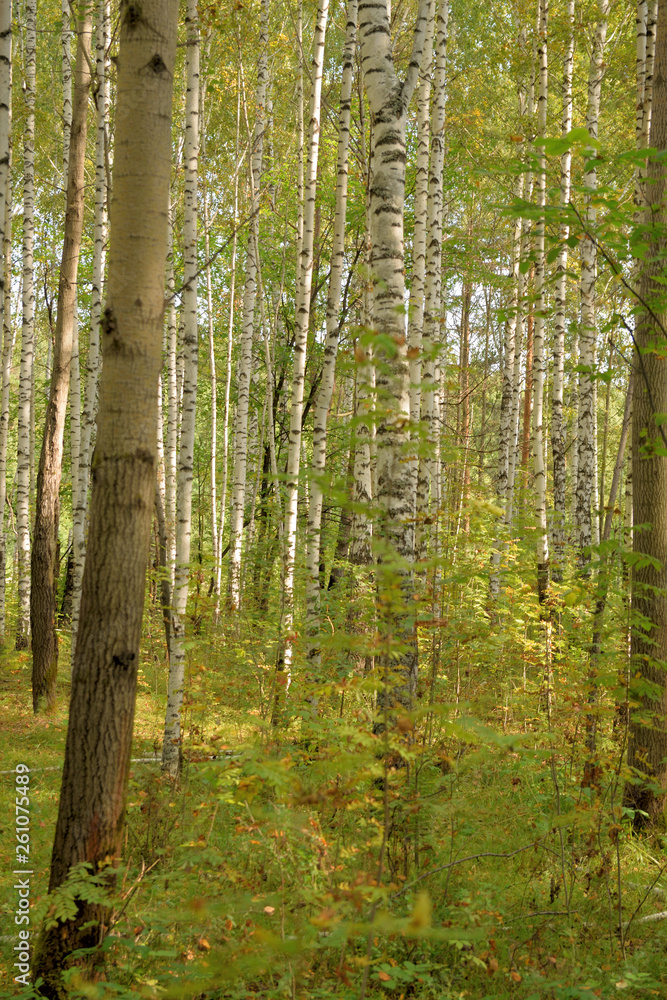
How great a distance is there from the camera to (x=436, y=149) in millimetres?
7836

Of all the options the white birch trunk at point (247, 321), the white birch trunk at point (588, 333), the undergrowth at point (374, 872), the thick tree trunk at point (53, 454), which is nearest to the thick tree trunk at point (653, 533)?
the undergrowth at point (374, 872)

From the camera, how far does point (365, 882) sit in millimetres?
2377

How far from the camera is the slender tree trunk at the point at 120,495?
265 cm

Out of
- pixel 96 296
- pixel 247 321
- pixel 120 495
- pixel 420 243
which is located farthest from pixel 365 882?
pixel 247 321

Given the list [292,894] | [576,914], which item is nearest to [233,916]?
[292,894]

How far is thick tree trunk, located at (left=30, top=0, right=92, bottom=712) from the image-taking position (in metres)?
7.13

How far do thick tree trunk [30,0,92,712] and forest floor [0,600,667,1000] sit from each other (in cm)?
243

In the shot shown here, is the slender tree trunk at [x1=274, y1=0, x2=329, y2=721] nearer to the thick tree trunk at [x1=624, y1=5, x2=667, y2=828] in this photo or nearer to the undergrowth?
the undergrowth

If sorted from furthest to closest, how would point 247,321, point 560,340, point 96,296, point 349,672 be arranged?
point 560,340 < point 247,321 < point 96,296 < point 349,672

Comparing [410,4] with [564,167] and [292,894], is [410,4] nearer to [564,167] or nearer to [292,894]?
[564,167]

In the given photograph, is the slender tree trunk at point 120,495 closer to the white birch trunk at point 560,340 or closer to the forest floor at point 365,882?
the forest floor at point 365,882

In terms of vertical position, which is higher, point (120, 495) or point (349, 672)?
point (120, 495)

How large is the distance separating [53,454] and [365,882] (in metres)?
6.32

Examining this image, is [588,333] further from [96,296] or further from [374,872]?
[374,872]
